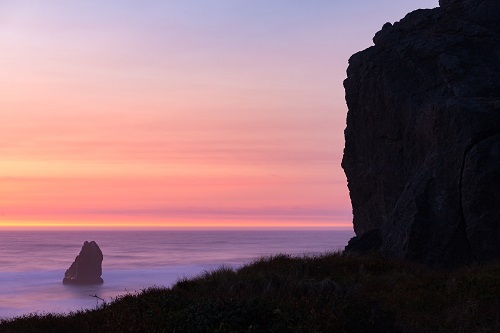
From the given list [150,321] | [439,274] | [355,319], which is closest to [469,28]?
[439,274]

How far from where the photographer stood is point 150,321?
1073cm

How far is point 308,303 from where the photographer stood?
11523mm

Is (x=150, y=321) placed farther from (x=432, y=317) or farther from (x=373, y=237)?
(x=373, y=237)

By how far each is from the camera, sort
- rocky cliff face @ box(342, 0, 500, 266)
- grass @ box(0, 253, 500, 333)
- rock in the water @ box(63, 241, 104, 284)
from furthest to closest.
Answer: rock in the water @ box(63, 241, 104, 284)
rocky cliff face @ box(342, 0, 500, 266)
grass @ box(0, 253, 500, 333)

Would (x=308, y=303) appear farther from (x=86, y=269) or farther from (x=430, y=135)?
(x=86, y=269)

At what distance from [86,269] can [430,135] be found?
353 feet

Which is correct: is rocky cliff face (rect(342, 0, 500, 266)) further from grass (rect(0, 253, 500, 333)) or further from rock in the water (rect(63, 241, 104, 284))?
rock in the water (rect(63, 241, 104, 284))

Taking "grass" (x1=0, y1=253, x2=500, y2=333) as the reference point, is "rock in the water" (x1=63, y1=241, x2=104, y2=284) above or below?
below

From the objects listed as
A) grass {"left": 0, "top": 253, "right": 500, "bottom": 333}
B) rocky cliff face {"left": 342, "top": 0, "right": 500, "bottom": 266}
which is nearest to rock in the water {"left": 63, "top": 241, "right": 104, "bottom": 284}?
rocky cliff face {"left": 342, "top": 0, "right": 500, "bottom": 266}

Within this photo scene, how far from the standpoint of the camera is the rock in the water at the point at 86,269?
120 meters

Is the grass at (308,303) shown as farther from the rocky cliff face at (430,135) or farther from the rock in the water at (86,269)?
the rock in the water at (86,269)

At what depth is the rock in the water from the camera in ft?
393

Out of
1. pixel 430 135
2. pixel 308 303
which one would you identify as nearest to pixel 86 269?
pixel 430 135

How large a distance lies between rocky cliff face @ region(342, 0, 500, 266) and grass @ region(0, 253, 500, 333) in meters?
2.57
